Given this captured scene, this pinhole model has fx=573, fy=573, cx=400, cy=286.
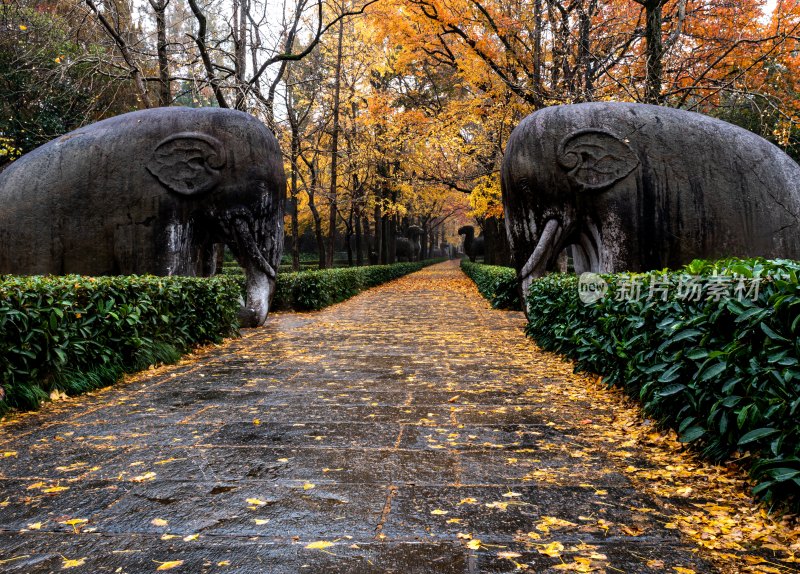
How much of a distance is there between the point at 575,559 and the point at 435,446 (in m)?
1.47

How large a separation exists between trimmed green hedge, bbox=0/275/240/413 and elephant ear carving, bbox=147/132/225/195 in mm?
1332

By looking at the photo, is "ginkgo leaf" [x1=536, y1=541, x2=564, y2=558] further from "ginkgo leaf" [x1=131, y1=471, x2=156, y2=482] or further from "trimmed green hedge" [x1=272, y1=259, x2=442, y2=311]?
"trimmed green hedge" [x1=272, y1=259, x2=442, y2=311]

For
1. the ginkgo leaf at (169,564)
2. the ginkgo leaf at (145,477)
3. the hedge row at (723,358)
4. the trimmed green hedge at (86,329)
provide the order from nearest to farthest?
the ginkgo leaf at (169,564) < the hedge row at (723,358) < the ginkgo leaf at (145,477) < the trimmed green hedge at (86,329)

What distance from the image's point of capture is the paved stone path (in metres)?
2.34

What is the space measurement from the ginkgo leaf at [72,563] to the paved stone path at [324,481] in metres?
0.01

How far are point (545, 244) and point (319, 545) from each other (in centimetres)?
650

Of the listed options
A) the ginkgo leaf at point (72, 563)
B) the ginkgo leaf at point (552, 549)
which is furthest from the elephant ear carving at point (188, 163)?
the ginkgo leaf at point (552, 549)

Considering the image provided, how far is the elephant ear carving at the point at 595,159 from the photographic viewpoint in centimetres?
729

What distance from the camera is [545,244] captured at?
8.20 metres

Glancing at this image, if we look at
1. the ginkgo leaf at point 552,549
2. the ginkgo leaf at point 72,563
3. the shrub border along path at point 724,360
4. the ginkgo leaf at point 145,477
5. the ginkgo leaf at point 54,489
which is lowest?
the ginkgo leaf at point 552,549

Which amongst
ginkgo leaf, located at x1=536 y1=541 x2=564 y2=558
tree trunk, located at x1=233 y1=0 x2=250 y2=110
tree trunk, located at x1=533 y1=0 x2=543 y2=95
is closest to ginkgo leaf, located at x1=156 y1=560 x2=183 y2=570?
ginkgo leaf, located at x1=536 y1=541 x2=564 y2=558

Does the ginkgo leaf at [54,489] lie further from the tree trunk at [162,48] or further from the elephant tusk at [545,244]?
the tree trunk at [162,48]

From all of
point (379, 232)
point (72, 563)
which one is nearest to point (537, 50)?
point (72, 563)

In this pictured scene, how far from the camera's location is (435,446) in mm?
3682
